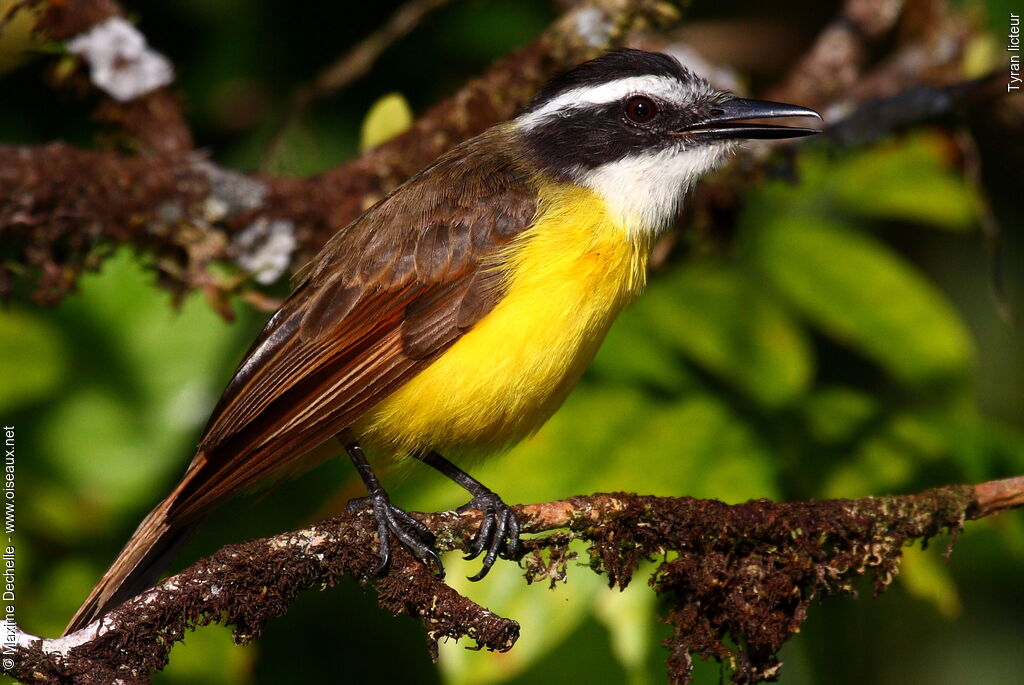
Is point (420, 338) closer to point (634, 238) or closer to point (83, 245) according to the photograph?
point (634, 238)

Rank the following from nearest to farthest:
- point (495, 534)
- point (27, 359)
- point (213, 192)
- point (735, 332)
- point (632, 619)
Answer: point (495, 534), point (632, 619), point (735, 332), point (27, 359), point (213, 192)

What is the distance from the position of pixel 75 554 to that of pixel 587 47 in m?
2.82

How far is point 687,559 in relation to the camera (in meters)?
3.18

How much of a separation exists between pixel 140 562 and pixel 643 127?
226cm

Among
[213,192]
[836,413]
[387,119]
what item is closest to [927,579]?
[836,413]

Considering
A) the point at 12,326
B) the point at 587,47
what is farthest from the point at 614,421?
the point at 12,326

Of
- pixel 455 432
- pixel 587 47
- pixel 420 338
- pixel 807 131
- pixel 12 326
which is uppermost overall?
pixel 587 47

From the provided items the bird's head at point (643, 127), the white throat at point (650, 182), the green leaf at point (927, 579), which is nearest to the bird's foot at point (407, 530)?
the white throat at point (650, 182)

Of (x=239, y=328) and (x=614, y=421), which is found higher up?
(x=239, y=328)

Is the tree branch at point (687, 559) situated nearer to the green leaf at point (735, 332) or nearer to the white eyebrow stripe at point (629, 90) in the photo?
the green leaf at point (735, 332)

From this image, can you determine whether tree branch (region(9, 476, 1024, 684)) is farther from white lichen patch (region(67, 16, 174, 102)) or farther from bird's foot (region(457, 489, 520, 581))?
white lichen patch (region(67, 16, 174, 102))

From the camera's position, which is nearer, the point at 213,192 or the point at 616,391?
the point at 616,391

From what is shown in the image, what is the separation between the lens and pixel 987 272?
241 inches

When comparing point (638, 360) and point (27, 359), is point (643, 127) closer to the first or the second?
point (638, 360)
